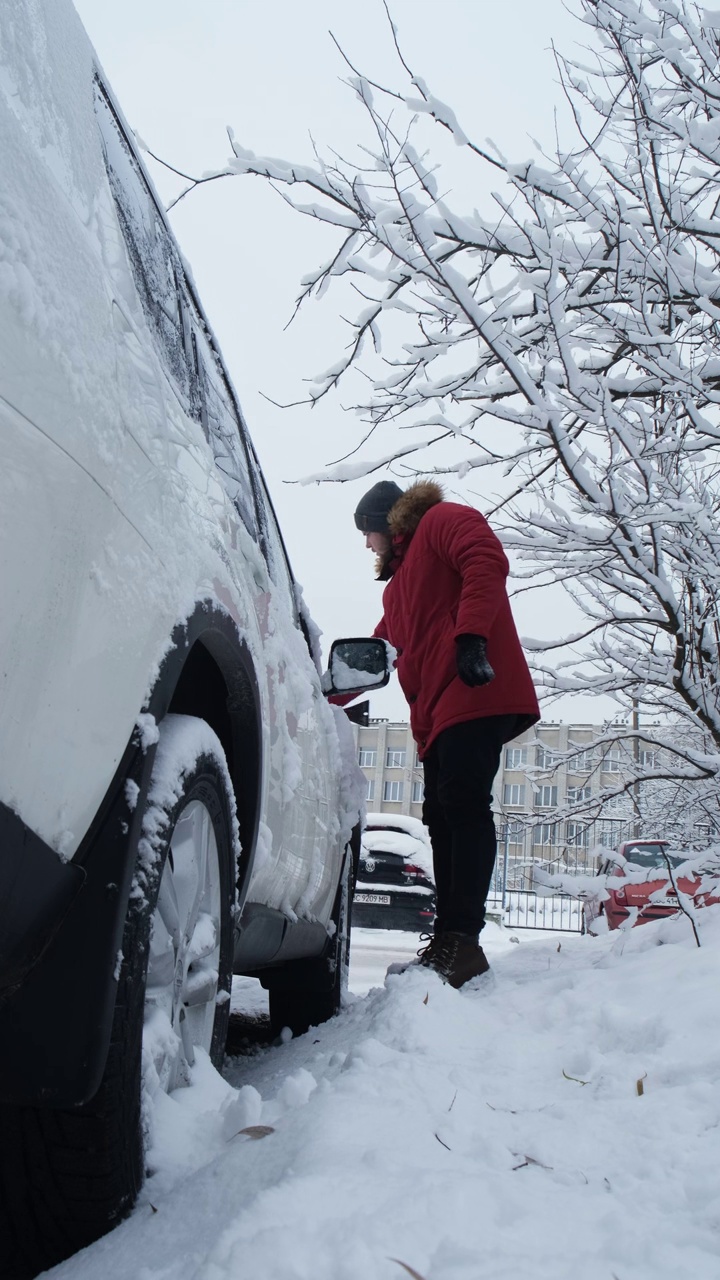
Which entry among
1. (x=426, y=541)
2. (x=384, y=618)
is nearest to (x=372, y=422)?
(x=426, y=541)

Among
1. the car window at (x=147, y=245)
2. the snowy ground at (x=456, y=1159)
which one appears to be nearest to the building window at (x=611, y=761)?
the snowy ground at (x=456, y=1159)

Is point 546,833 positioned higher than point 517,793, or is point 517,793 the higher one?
point 517,793

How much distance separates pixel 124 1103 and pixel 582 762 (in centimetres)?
464

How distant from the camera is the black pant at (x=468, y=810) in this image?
3475 mm

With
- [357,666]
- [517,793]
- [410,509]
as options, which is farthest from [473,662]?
[517,793]

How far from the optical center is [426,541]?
381cm

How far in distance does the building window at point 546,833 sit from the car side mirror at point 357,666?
2.05 metres

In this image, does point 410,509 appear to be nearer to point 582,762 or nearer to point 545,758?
point 545,758

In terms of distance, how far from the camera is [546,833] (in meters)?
5.27

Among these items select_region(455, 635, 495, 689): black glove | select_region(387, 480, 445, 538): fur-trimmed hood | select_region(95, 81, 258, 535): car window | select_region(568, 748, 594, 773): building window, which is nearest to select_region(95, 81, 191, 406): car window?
select_region(95, 81, 258, 535): car window

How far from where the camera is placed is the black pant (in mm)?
3475

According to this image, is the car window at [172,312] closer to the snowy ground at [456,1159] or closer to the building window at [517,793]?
the snowy ground at [456,1159]

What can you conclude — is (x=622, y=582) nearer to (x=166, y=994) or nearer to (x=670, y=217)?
(x=670, y=217)

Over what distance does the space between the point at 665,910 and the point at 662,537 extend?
6542 mm
